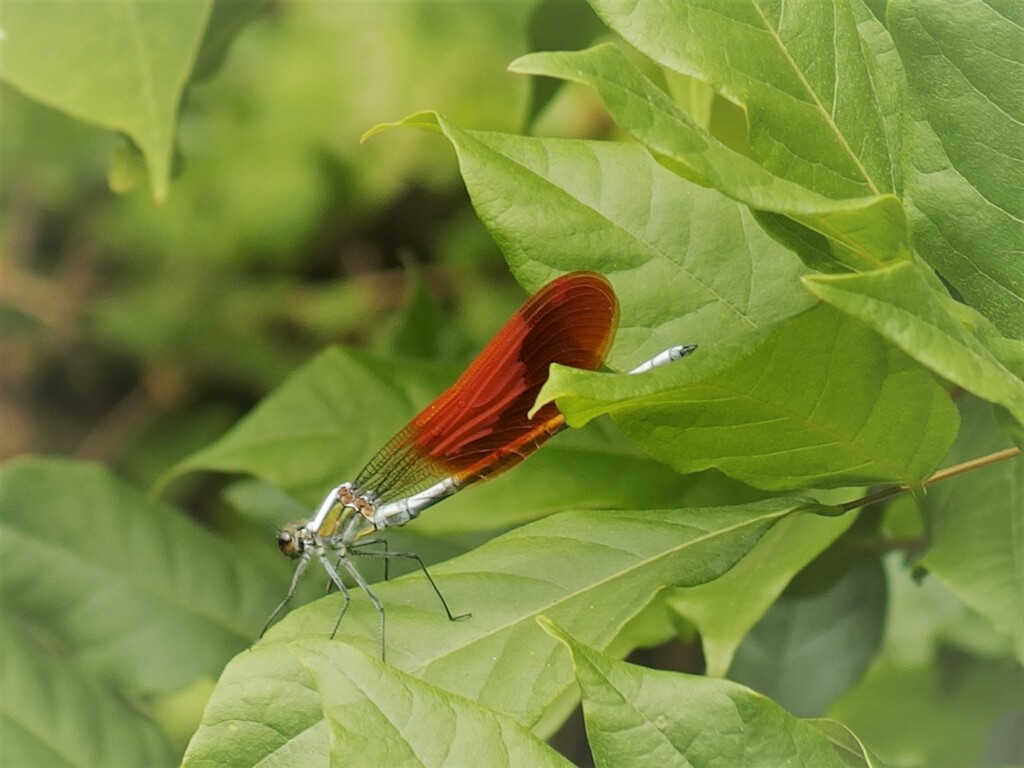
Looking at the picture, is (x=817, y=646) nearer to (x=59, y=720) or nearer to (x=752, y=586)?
(x=752, y=586)

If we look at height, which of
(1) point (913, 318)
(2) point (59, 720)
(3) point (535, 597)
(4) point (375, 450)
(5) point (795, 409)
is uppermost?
(1) point (913, 318)

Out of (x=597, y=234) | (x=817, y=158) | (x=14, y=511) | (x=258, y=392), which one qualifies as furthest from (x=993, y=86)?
(x=258, y=392)

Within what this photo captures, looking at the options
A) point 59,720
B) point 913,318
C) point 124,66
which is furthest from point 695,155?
point 59,720

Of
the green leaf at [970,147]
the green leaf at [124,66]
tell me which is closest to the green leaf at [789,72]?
the green leaf at [970,147]

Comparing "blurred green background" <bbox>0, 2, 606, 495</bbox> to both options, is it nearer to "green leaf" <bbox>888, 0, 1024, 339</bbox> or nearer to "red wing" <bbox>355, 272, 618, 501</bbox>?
"red wing" <bbox>355, 272, 618, 501</bbox>

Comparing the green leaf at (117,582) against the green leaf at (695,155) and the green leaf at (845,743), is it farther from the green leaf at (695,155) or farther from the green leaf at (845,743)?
the green leaf at (695,155)

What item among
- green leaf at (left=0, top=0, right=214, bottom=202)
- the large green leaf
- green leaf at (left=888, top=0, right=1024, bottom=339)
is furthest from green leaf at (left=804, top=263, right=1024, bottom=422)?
green leaf at (left=0, top=0, right=214, bottom=202)

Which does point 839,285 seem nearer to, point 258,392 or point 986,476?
point 986,476
